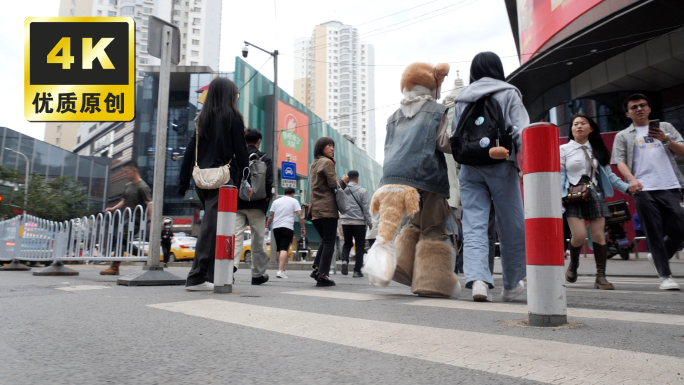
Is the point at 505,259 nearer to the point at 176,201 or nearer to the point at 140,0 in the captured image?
the point at 176,201

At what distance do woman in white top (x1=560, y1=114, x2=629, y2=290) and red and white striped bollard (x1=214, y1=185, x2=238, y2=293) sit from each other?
343 cm

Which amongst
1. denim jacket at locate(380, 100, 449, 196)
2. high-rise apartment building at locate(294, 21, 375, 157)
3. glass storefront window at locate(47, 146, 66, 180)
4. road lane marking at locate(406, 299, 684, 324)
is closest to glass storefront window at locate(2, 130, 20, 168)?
glass storefront window at locate(47, 146, 66, 180)

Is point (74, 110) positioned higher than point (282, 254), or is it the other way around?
point (74, 110)

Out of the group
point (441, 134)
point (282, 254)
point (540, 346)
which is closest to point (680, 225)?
point (441, 134)

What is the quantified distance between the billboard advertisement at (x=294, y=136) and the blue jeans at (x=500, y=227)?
1786 inches

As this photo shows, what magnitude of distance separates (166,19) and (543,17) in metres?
82.1

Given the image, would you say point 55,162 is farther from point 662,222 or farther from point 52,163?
point 662,222

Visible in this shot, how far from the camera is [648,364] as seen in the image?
5.45 feet

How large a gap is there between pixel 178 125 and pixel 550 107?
140 feet

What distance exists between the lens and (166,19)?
8931cm

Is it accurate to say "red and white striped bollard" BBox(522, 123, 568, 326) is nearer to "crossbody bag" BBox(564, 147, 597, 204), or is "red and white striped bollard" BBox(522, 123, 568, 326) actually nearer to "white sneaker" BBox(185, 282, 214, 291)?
"crossbody bag" BBox(564, 147, 597, 204)

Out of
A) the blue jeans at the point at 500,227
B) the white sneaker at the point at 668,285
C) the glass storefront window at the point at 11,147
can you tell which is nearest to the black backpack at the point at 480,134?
the blue jeans at the point at 500,227

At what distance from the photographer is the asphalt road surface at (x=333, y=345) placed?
157 cm

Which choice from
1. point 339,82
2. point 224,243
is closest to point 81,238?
point 224,243
